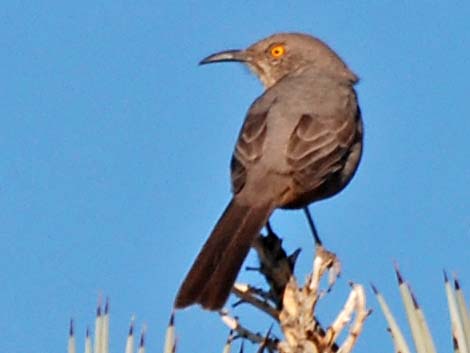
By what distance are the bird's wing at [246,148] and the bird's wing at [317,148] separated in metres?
0.17

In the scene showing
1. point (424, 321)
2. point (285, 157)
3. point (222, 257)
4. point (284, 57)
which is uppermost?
point (284, 57)

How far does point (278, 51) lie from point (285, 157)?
6.98 ft

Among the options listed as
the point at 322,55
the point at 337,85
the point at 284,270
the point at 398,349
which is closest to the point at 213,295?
the point at 284,270

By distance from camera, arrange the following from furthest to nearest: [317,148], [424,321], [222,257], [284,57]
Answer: [284,57], [317,148], [222,257], [424,321]

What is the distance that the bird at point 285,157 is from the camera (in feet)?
15.4

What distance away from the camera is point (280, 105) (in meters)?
5.84

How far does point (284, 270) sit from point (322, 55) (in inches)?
160

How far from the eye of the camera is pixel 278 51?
741cm

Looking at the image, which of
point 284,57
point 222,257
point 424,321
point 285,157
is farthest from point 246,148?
point 424,321

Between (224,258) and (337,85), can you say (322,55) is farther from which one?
(224,258)

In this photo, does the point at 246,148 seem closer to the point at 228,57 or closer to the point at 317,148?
the point at 317,148

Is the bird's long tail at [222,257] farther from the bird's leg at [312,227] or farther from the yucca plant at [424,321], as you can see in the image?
the yucca plant at [424,321]

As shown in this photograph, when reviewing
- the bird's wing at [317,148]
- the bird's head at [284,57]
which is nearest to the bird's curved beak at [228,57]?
the bird's head at [284,57]

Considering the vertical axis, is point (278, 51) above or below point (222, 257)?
above
